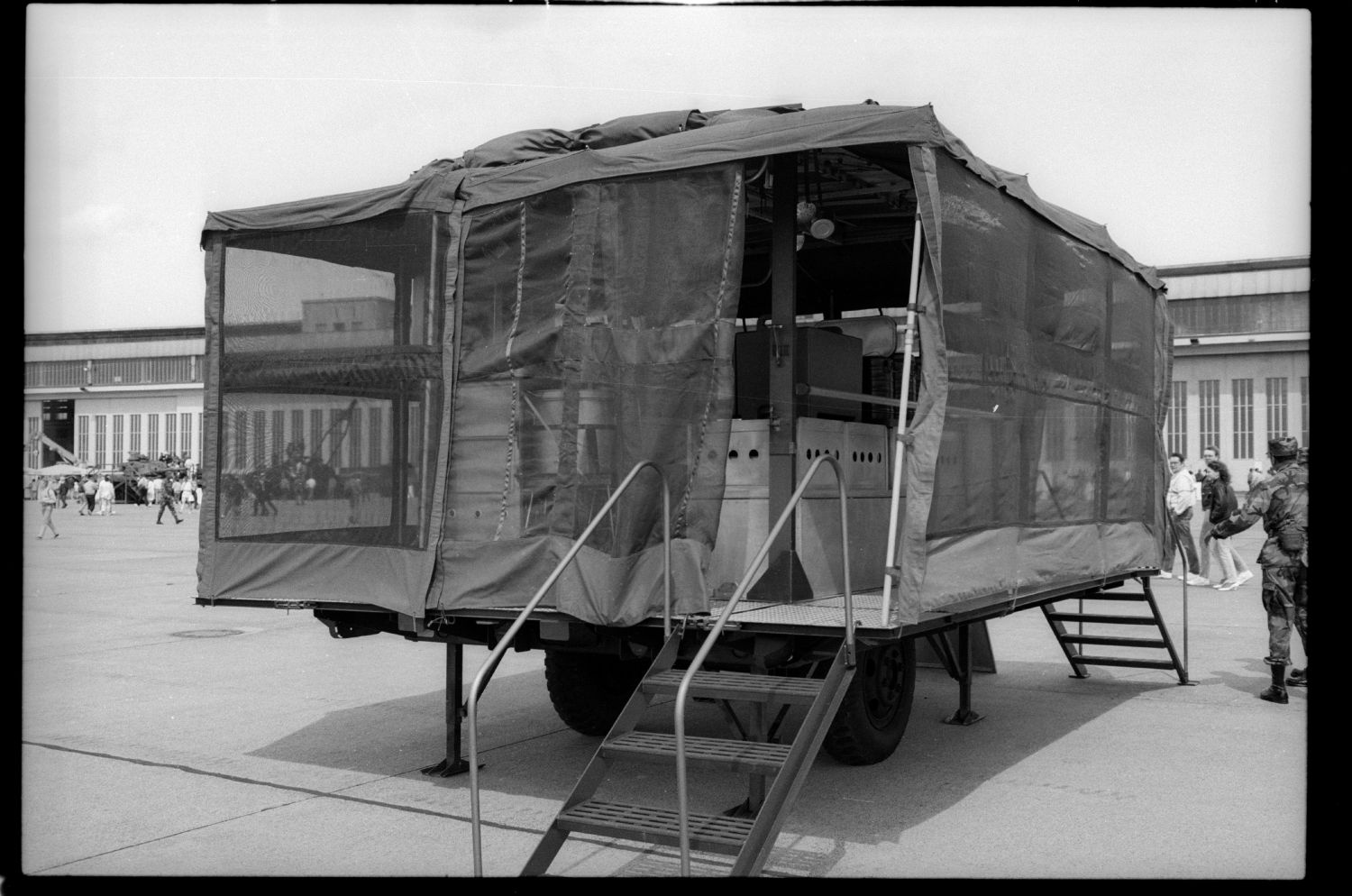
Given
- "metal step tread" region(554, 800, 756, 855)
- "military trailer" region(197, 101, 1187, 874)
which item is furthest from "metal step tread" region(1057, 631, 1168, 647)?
"metal step tread" region(554, 800, 756, 855)

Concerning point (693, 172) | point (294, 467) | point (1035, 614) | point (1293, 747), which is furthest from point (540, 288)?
point (1035, 614)

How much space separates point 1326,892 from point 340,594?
16.3ft

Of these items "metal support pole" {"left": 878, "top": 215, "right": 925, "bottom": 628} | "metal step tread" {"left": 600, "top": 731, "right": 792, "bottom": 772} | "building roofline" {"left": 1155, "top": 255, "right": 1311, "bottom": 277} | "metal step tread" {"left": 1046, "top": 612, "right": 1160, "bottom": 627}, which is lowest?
"metal step tread" {"left": 1046, "top": 612, "right": 1160, "bottom": 627}

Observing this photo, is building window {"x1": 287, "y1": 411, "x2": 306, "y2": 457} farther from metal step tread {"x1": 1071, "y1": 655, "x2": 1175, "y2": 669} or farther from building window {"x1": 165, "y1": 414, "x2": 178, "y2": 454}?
building window {"x1": 165, "y1": 414, "x2": 178, "y2": 454}

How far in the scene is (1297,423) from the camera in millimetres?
24922

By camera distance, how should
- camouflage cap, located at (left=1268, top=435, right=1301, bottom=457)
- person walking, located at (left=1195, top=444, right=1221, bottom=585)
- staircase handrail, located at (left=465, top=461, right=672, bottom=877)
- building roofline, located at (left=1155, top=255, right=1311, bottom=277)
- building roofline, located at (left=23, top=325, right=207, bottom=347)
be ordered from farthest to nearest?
building roofline, located at (left=23, top=325, right=207, bottom=347) → building roofline, located at (left=1155, top=255, right=1311, bottom=277) → person walking, located at (left=1195, top=444, right=1221, bottom=585) → camouflage cap, located at (left=1268, top=435, right=1301, bottom=457) → staircase handrail, located at (left=465, top=461, right=672, bottom=877)

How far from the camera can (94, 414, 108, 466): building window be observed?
60.7 meters

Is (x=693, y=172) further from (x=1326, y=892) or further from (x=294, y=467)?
(x=1326, y=892)

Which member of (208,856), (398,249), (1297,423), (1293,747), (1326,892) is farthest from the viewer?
(1297,423)

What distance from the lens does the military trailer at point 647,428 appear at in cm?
570

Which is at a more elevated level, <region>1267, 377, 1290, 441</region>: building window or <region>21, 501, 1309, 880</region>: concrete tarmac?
<region>1267, 377, 1290, 441</region>: building window

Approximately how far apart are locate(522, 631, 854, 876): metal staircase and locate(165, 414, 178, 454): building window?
55291mm

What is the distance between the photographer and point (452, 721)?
22.9ft

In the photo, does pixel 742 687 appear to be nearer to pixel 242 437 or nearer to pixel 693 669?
pixel 693 669
